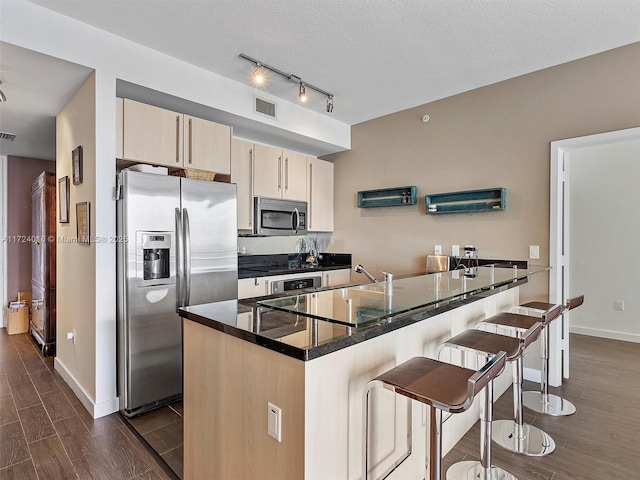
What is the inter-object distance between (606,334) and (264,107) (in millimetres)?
5055

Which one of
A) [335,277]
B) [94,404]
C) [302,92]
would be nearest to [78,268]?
[94,404]

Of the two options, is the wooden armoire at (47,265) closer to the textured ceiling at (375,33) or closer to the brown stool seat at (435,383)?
→ the textured ceiling at (375,33)

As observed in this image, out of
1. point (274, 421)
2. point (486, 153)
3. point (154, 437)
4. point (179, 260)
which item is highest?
point (486, 153)

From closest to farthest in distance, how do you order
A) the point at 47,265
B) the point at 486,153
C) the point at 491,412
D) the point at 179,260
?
the point at 491,412 < the point at 179,260 < the point at 486,153 < the point at 47,265

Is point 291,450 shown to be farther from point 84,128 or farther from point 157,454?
point 84,128

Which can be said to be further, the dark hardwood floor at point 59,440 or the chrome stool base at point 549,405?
the chrome stool base at point 549,405

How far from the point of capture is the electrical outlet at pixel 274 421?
124 cm

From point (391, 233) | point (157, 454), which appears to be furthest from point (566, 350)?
point (157, 454)

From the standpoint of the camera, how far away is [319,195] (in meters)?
4.69

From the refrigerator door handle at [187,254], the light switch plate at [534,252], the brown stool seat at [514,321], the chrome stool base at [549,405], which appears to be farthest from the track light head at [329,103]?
the chrome stool base at [549,405]

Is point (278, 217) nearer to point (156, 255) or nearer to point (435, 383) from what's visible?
point (156, 255)

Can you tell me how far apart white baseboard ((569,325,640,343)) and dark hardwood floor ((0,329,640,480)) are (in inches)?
51.4

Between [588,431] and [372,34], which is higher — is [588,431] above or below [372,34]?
below

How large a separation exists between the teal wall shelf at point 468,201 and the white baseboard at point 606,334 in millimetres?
2614
